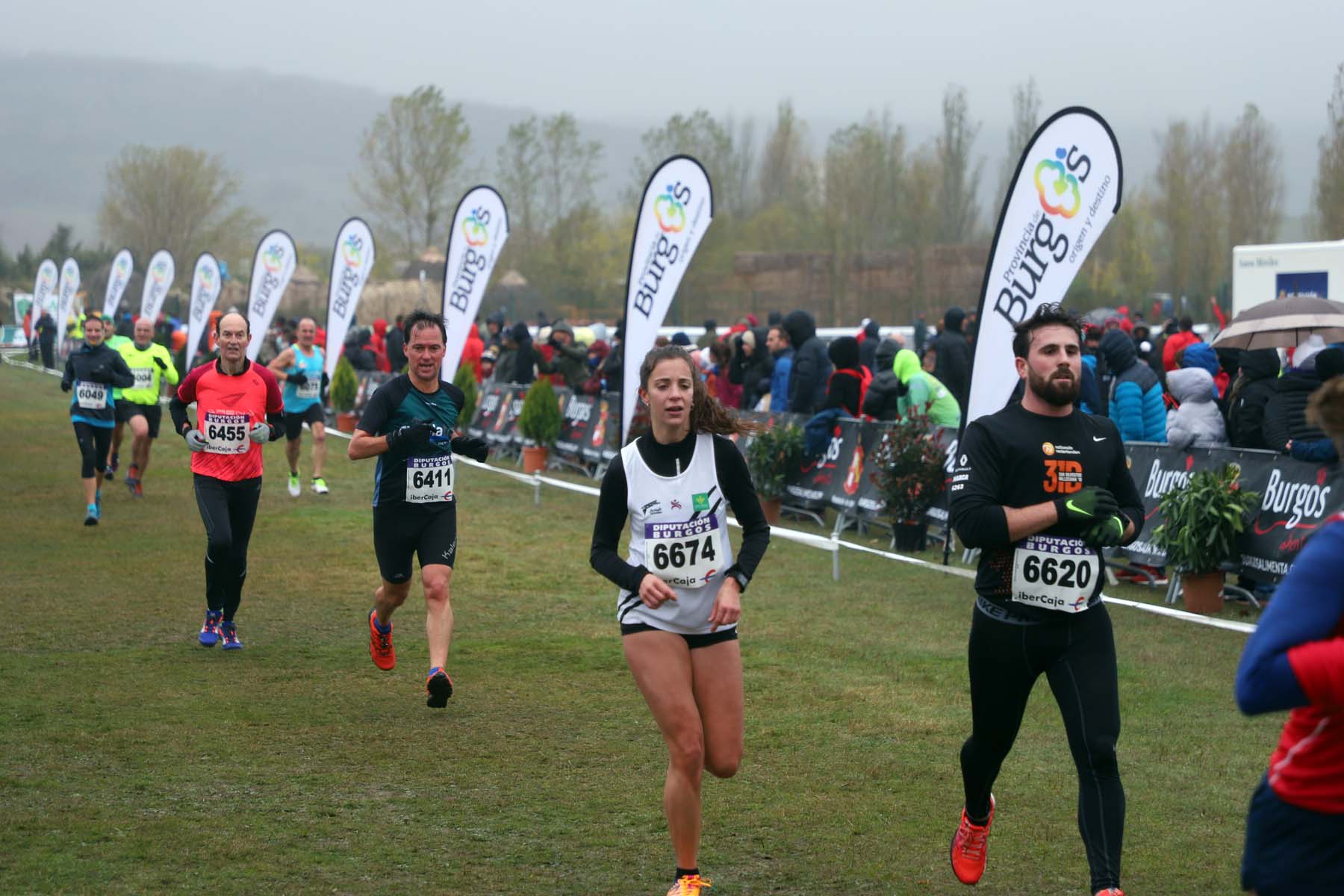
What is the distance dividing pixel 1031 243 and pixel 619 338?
34.1ft

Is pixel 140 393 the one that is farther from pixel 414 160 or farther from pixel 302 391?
pixel 414 160

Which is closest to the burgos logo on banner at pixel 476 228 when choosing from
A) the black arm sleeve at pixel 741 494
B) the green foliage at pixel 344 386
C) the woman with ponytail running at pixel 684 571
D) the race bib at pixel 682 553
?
the green foliage at pixel 344 386

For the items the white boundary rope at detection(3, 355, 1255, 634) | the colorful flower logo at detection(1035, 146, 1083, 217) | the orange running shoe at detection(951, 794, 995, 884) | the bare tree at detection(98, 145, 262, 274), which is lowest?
the orange running shoe at detection(951, 794, 995, 884)

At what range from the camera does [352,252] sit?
996 inches

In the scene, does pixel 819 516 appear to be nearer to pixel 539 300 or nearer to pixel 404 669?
pixel 404 669

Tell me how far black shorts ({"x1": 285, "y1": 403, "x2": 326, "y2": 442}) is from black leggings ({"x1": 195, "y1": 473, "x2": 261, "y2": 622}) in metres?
7.88

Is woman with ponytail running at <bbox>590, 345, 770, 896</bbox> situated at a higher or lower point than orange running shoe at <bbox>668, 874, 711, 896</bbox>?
higher

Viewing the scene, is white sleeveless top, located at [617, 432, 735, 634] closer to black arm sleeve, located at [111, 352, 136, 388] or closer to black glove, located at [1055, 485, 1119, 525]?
black glove, located at [1055, 485, 1119, 525]

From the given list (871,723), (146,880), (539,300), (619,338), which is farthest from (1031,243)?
(539,300)

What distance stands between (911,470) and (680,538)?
9050mm

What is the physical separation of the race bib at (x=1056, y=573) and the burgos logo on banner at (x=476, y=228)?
16273 millimetres

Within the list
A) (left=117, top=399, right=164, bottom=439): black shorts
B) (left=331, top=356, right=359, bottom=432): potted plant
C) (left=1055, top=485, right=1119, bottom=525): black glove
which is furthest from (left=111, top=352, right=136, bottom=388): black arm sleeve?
(left=331, top=356, right=359, bottom=432): potted plant

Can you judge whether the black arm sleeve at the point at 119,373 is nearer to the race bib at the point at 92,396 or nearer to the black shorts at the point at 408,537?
the race bib at the point at 92,396

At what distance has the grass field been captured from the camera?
5656 mm
